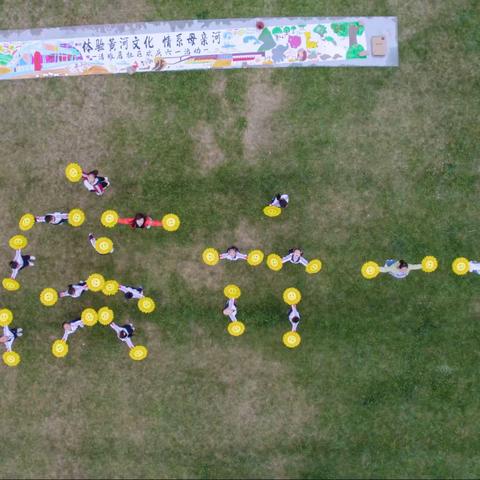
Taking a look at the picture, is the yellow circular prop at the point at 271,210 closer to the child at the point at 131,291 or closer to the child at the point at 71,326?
the child at the point at 131,291

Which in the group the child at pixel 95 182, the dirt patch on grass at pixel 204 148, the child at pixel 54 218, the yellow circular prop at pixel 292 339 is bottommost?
the yellow circular prop at pixel 292 339

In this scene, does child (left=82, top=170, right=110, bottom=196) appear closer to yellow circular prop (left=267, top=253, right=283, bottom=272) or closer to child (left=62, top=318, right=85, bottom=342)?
child (left=62, top=318, right=85, bottom=342)

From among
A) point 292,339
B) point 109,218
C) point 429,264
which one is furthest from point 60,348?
point 429,264

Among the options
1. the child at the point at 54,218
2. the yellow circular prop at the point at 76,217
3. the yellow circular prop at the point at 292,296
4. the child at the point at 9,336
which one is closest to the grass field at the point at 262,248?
the child at the point at 9,336

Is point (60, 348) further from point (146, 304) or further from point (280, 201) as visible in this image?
point (280, 201)

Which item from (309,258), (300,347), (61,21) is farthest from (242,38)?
(300,347)

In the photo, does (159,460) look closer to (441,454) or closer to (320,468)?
(320,468)
